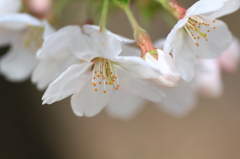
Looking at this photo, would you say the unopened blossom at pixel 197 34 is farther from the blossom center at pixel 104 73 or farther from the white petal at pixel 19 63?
the white petal at pixel 19 63

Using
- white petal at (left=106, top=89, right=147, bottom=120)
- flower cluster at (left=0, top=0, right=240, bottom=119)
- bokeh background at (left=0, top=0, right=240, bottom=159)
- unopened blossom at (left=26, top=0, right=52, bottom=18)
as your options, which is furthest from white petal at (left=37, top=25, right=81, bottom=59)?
bokeh background at (left=0, top=0, right=240, bottom=159)

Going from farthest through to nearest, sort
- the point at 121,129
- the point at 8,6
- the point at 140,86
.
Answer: the point at 121,129, the point at 8,6, the point at 140,86

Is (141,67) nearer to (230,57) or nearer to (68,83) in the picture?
(68,83)

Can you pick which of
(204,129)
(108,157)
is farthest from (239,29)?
(108,157)

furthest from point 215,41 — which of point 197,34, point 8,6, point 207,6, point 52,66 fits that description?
point 8,6

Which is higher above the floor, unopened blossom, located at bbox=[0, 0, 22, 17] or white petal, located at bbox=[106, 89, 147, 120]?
unopened blossom, located at bbox=[0, 0, 22, 17]

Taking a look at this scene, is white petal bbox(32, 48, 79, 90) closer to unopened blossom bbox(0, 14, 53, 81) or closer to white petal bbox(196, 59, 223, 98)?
unopened blossom bbox(0, 14, 53, 81)
